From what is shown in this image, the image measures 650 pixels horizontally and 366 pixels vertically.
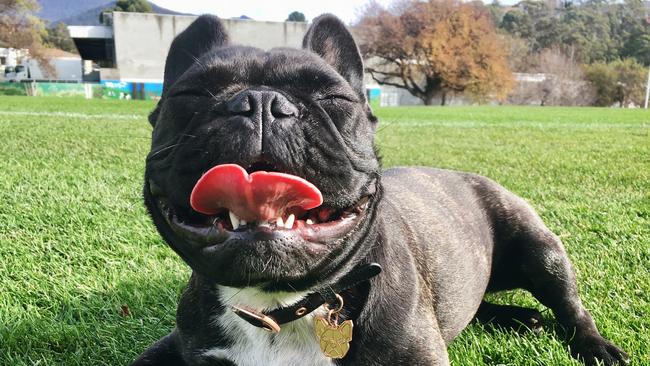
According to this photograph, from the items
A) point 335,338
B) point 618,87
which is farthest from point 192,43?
point 618,87

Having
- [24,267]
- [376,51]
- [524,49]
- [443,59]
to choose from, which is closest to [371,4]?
[376,51]

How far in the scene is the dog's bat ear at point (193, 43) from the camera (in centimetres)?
288

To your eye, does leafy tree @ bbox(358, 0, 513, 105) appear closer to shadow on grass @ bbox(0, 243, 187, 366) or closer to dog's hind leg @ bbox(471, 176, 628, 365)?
dog's hind leg @ bbox(471, 176, 628, 365)

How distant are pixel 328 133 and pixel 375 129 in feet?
1.86

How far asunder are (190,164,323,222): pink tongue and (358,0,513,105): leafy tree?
58514 millimetres

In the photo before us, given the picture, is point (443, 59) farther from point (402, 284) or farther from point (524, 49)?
point (402, 284)

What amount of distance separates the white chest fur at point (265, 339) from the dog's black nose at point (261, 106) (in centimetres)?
75

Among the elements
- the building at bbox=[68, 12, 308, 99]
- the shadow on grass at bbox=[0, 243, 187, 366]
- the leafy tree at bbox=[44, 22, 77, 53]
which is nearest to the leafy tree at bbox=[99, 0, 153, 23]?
the leafy tree at bbox=[44, 22, 77, 53]

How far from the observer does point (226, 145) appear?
6.47 feet

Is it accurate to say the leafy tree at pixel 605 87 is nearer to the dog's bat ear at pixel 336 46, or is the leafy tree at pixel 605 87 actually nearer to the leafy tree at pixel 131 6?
the leafy tree at pixel 131 6

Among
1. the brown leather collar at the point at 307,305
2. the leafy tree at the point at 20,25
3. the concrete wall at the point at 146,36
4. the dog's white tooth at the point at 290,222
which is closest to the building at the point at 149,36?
the concrete wall at the point at 146,36

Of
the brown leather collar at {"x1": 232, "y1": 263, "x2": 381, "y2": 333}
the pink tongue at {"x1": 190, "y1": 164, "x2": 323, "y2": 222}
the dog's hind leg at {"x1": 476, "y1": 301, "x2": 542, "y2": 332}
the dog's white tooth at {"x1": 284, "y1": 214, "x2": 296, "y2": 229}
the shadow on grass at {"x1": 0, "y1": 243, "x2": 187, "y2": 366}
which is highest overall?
the pink tongue at {"x1": 190, "y1": 164, "x2": 323, "y2": 222}

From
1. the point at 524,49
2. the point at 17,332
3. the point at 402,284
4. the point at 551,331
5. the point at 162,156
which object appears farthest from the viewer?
the point at 524,49

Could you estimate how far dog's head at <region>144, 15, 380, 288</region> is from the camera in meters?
1.96
